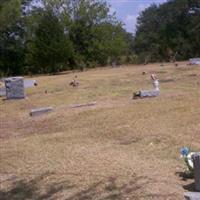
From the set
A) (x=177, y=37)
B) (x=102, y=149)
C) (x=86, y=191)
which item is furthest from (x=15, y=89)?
(x=177, y=37)

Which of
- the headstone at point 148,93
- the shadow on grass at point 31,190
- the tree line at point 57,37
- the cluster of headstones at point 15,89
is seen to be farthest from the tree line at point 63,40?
the shadow on grass at point 31,190

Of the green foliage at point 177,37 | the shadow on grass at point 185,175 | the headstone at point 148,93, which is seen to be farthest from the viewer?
Answer: the green foliage at point 177,37

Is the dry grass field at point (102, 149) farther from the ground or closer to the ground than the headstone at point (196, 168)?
closer to the ground

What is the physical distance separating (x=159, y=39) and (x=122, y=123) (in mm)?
42133

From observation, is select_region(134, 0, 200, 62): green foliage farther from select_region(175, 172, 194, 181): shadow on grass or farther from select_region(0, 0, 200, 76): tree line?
select_region(175, 172, 194, 181): shadow on grass

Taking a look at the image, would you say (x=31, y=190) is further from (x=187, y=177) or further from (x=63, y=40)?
(x=63, y=40)

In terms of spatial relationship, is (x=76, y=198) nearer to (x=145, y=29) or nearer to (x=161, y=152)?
(x=161, y=152)

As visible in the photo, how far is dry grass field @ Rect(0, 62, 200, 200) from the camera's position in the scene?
573cm

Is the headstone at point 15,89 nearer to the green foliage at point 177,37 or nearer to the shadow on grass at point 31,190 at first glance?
the shadow on grass at point 31,190

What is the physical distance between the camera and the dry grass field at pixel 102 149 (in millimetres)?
5730

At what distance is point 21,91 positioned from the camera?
1616 cm

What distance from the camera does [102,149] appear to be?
7562mm

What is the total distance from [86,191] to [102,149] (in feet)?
6.17

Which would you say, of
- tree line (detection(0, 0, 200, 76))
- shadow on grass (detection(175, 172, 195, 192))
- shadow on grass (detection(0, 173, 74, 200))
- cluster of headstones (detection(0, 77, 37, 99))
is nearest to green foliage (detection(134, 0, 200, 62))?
tree line (detection(0, 0, 200, 76))
